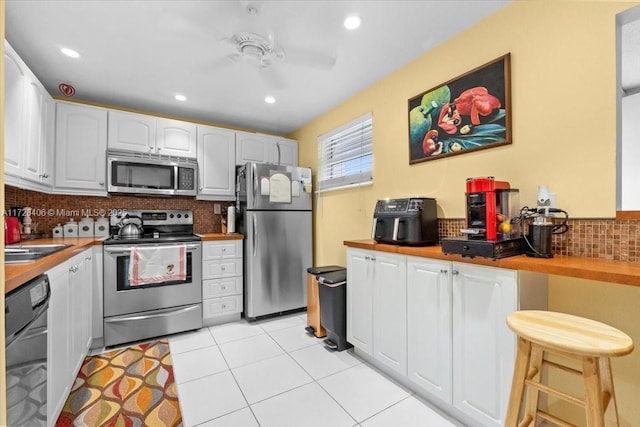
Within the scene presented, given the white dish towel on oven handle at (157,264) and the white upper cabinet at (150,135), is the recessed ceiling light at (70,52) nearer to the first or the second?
the white upper cabinet at (150,135)

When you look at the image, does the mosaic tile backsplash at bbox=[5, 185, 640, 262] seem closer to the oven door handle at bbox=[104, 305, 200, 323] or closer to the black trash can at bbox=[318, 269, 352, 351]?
the black trash can at bbox=[318, 269, 352, 351]

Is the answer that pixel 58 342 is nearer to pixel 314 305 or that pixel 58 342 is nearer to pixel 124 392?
pixel 124 392

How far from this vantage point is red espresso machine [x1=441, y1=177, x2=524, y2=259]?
4.86 feet

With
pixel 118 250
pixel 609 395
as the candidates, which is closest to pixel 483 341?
pixel 609 395

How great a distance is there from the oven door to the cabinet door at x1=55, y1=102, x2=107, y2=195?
77 cm

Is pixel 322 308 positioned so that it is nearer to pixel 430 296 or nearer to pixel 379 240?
pixel 379 240

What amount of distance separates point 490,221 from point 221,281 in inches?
105

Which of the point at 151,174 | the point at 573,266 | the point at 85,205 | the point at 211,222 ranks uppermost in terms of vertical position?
the point at 151,174

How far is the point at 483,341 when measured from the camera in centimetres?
146

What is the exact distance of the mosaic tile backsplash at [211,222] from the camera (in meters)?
1.35

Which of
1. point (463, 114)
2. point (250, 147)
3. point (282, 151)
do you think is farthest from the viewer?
point (282, 151)

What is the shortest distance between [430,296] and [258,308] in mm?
2078

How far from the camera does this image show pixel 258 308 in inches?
125

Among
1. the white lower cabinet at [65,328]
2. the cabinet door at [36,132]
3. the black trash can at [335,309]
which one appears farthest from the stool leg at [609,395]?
the cabinet door at [36,132]
